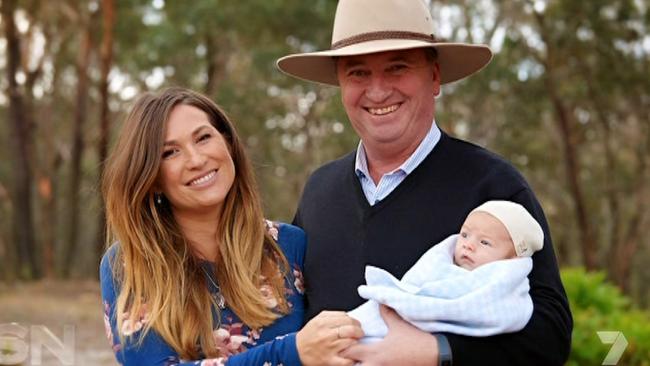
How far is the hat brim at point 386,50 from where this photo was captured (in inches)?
118

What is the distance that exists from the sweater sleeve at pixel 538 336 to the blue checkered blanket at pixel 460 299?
0.14 feet

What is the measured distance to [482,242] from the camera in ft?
8.46

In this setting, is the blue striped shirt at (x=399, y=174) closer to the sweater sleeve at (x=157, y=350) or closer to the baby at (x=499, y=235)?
the baby at (x=499, y=235)

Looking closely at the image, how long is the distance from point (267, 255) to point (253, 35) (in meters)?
16.7

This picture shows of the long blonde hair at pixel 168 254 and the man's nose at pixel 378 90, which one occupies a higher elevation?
the man's nose at pixel 378 90

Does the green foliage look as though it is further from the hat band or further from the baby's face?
the baby's face

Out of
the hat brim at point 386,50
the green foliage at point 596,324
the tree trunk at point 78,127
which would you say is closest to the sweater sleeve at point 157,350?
the hat brim at point 386,50

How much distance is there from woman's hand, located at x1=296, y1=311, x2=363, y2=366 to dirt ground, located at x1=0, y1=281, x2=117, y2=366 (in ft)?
19.4

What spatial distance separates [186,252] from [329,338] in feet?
2.34

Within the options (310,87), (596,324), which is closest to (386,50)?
(596,324)

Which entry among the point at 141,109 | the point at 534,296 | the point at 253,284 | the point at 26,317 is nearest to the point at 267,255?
the point at 253,284

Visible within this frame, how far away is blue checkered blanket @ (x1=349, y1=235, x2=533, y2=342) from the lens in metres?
2.48

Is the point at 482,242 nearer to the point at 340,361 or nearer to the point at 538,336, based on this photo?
the point at 538,336

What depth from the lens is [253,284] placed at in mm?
3053
